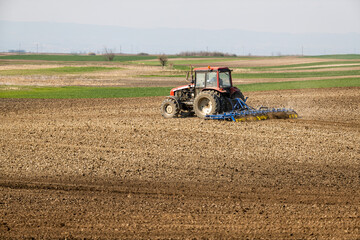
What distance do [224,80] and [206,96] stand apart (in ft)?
4.20

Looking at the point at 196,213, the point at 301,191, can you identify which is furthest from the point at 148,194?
the point at 301,191

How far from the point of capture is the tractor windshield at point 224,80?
18578 mm

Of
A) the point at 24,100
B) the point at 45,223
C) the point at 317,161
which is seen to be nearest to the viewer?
the point at 45,223

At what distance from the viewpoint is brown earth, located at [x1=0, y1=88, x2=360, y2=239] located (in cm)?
728

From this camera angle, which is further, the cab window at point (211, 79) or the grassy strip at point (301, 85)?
the grassy strip at point (301, 85)

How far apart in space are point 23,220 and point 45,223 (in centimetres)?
41

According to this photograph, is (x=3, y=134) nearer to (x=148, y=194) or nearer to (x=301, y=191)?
(x=148, y=194)

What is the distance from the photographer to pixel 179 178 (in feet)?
33.2

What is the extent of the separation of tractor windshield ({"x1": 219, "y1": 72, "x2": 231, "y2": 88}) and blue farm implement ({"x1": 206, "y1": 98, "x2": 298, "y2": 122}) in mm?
746

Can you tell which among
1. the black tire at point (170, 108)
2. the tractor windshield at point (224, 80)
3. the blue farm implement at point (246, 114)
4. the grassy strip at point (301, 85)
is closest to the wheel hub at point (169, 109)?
the black tire at point (170, 108)

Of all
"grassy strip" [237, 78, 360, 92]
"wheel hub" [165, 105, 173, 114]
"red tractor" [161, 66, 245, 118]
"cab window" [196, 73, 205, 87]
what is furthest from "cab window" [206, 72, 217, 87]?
"grassy strip" [237, 78, 360, 92]

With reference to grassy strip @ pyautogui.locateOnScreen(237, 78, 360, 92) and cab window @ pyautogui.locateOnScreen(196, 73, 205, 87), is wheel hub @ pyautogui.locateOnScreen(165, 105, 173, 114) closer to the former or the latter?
cab window @ pyautogui.locateOnScreen(196, 73, 205, 87)

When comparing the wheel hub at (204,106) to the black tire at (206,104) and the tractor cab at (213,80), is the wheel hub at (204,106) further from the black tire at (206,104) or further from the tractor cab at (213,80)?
the tractor cab at (213,80)

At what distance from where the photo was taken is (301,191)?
920 cm
